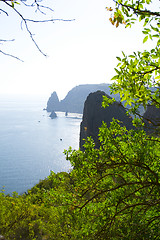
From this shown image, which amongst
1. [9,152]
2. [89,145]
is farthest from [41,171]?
[89,145]

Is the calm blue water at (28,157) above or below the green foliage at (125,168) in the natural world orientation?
below

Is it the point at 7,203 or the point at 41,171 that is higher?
the point at 7,203

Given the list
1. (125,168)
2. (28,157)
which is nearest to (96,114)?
(28,157)

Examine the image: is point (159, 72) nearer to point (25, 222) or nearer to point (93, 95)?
point (25, 222)

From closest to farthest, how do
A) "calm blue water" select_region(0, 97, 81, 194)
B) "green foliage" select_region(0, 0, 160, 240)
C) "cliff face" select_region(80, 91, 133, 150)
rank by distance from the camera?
1. "green foliage" select_region(0, 0, 160, 240)
2. "calm blue water" select_region(0, 97, 81, 194)
3. "cliff face" select_region(80, 91, 133, 150)

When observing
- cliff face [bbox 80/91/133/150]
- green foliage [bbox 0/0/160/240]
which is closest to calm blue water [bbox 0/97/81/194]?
cliff face [bbox 80/91/133/150]

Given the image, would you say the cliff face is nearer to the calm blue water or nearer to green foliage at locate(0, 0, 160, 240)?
the calm blue water

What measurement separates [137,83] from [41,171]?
87660 mm

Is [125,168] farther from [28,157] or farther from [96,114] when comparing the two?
[28,157]

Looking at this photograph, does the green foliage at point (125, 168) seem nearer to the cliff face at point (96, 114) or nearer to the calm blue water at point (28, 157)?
the calm blue water at point (28, 157)

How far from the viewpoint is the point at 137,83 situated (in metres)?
3.13

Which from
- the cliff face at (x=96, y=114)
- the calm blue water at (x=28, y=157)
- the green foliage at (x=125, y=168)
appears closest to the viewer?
the green foliage at (x=125, y=168)

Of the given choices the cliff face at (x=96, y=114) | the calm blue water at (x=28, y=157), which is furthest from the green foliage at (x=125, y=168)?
the cliff face at (x=96, y=114)

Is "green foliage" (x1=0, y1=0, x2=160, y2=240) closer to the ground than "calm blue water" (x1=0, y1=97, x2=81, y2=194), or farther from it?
farther from it
